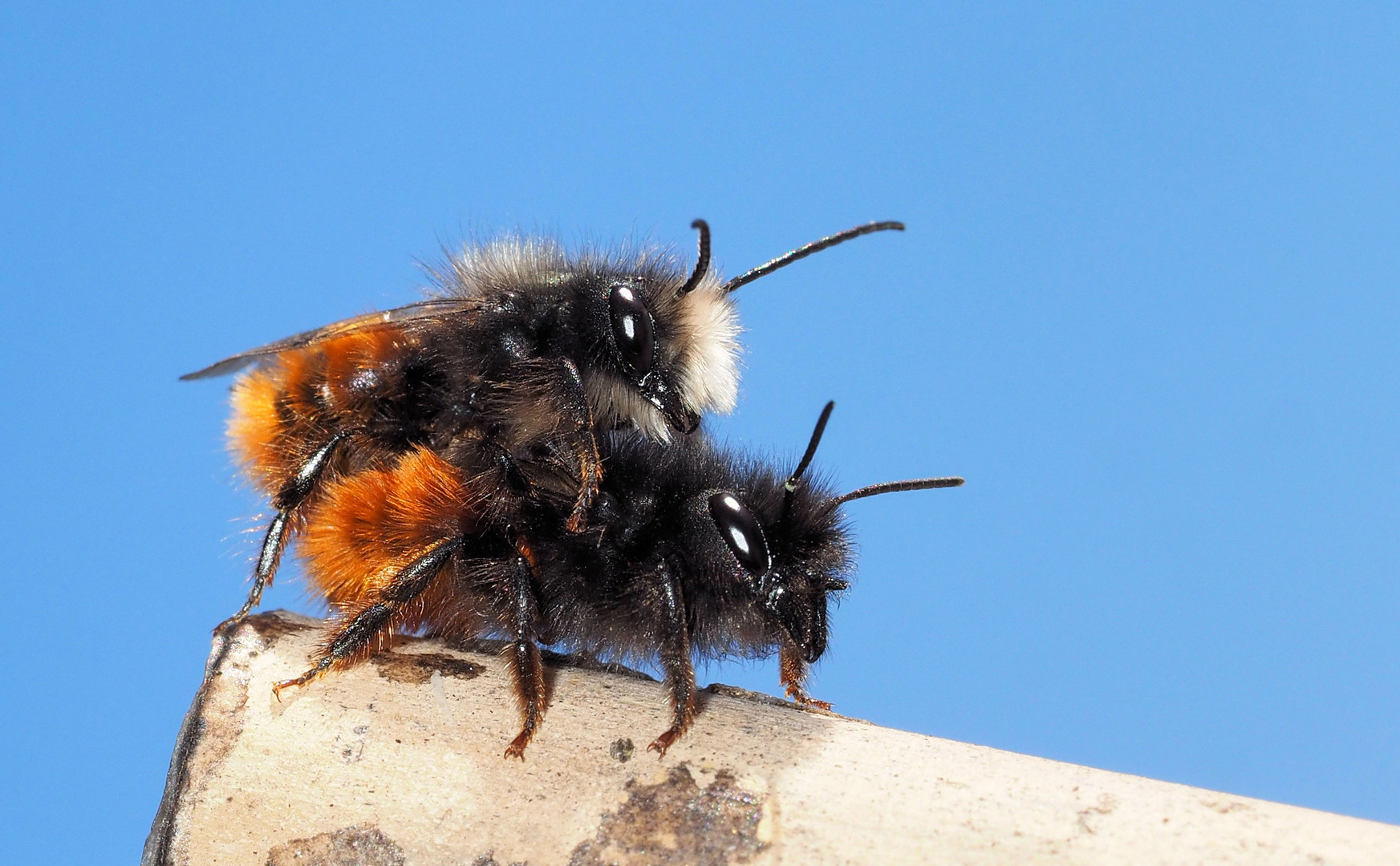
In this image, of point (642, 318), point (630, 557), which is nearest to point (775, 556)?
point (630, 557)

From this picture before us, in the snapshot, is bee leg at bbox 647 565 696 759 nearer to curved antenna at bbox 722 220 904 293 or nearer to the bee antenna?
the bee antenna

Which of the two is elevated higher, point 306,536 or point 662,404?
point 662,404

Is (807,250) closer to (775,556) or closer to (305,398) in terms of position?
(775,556)

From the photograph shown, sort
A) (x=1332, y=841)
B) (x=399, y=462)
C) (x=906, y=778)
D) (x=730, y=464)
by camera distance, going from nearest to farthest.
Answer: (x=1332, y=841)
(x=906, y=778)
(x=730, y=464)
(x=399, y=462)

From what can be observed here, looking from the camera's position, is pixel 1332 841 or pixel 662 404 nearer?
pixel 1332 841

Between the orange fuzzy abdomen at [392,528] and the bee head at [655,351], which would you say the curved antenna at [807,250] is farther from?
the orange fuzzy abdomen at [392,528]

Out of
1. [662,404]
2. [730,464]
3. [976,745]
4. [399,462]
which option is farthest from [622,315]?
[976,745]

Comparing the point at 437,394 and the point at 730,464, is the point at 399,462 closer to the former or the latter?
the point at 437,394
